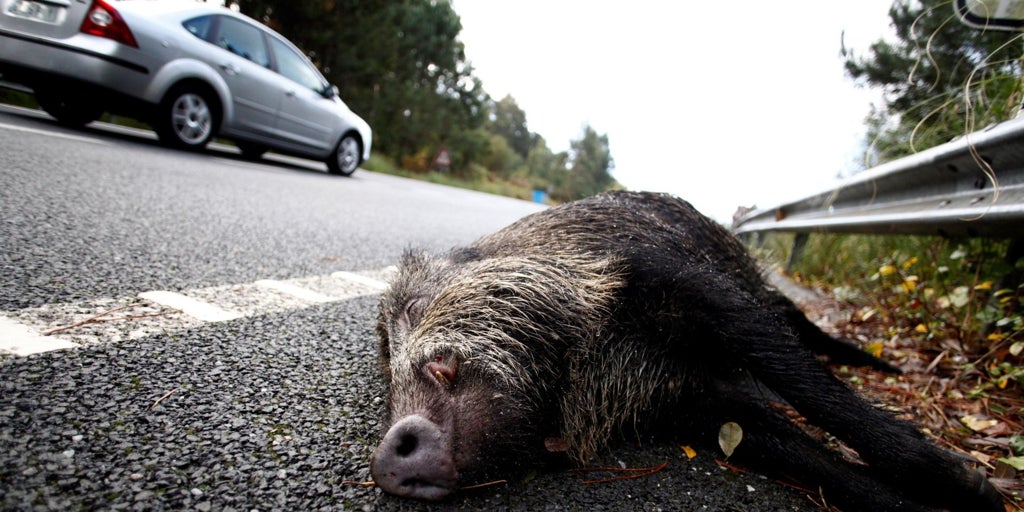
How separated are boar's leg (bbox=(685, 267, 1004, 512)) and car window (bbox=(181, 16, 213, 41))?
8.03 meters

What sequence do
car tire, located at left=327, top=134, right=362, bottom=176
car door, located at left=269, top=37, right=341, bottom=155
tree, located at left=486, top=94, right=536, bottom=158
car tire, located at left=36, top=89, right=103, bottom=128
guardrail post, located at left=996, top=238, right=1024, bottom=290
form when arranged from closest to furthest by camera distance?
guardrail post, located at left=996, top=238, right=1024, bottom=290 → car tire, located at left=36, top=89, right=103, bottom=128 → car door, located at left=269, top=37, right=341, bottom=155 → car tire, located at left=327, top=134, right=362, bottom=176 → tree, located at left=486, top=94, right=536, bottom=158

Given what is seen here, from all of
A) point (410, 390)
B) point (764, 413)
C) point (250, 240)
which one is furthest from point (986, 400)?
point (250, 240)

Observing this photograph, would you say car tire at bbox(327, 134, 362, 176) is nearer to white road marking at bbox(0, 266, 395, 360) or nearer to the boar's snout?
white road marking at bbox(0, 266, 395, 360)

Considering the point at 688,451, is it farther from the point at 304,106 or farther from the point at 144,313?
the point at 304,106

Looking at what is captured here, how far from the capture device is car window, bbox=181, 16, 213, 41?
764cm

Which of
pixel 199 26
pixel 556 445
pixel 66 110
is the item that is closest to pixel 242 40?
pixel 199 26

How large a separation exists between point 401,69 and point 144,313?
29.1 meters

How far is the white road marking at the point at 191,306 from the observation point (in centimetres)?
221

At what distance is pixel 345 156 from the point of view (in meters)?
11.4

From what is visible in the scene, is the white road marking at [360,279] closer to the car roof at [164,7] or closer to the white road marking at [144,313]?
the white road marking at [144,313]

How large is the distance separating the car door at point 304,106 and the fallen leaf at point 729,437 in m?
8.93

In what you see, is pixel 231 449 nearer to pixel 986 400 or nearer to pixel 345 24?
pixel 986 400

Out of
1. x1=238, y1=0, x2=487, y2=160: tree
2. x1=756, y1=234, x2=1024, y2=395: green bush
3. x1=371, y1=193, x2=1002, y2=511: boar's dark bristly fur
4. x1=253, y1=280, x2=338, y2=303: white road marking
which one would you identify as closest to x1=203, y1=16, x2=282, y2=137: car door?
x1=253, y1=280, x2=338, y2=303: white road marking

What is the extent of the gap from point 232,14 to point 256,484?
349 inches
